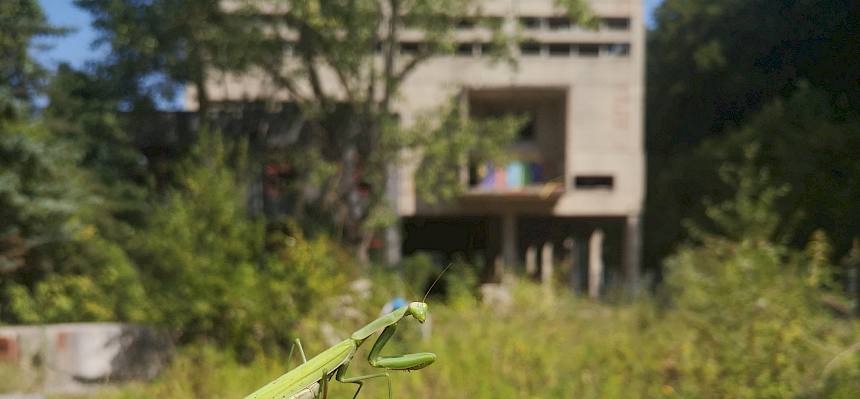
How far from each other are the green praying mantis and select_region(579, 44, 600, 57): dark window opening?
26.2 m

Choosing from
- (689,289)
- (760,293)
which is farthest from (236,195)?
(760,293)

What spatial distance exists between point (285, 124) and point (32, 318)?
1004cm

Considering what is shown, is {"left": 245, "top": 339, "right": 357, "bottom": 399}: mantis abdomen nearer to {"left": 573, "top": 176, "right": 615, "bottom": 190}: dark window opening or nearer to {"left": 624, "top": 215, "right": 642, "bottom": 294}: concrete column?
{"left": 573, "top": 176, "right": 615, "bottom": 190}: dark window opening

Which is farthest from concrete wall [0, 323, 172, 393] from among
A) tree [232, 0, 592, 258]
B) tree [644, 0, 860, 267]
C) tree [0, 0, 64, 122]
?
tree [644, 0, 860, 267]

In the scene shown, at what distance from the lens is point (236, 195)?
8703 millimetres

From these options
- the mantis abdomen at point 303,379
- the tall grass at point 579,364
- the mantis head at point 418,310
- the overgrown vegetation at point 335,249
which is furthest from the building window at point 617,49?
the mantis abdomen at point 303,379

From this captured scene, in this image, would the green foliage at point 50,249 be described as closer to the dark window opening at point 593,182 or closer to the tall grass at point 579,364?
the tall grass at point 579,364

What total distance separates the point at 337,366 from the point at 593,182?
82.3 feet

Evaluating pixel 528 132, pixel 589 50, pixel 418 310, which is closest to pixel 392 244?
pixel 528 132

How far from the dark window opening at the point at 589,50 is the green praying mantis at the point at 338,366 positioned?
2619 cm

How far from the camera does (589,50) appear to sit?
26.7 meters

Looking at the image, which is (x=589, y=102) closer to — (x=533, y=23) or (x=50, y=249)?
(x=533, y=23)

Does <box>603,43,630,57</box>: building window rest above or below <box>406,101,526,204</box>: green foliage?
above

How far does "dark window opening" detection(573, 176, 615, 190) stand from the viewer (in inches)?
986
